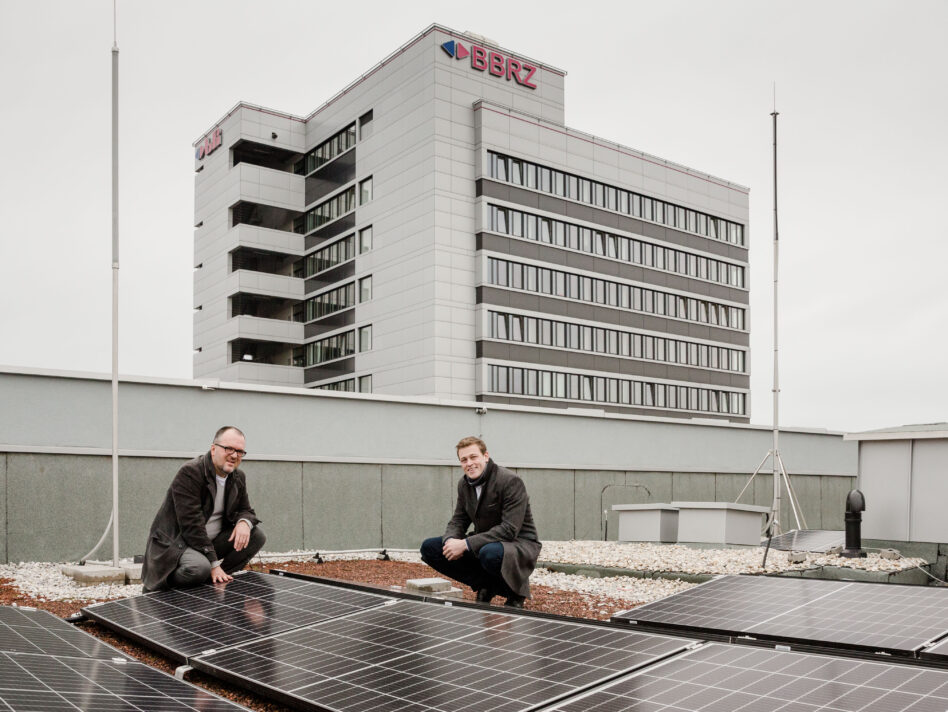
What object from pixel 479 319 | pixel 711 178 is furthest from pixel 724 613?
pixel 711 178

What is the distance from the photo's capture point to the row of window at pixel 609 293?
52.4 metres

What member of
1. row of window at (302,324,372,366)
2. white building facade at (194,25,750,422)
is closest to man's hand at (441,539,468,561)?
white building facade at (194,25,750,422)

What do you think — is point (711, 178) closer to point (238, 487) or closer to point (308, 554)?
point (308, 554)

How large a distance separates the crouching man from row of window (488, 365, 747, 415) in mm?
42972

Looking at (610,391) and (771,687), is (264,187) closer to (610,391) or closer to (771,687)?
(610,391)

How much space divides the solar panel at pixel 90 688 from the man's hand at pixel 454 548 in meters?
3.32

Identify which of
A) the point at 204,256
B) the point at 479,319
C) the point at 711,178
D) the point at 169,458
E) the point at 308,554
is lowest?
the point at 308,554

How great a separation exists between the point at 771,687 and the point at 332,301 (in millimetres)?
54204

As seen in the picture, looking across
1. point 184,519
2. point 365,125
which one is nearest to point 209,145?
point 365,125

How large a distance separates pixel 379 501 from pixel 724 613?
11.8m

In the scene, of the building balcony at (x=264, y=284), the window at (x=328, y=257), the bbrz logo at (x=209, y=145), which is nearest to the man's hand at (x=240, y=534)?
the window at (x=328, y=257)

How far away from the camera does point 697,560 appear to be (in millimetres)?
12516

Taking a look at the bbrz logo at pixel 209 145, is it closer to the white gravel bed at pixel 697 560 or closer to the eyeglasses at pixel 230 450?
the white gravel bed at pixel 697 560

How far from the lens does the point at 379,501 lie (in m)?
16.4
